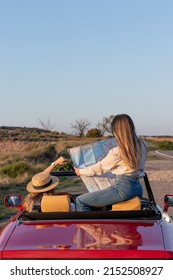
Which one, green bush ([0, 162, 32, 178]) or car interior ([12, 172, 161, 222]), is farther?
green bush ([0, 162, 32, 178])

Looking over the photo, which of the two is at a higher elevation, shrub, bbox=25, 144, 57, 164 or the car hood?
the car hood

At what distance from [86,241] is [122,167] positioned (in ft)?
4.07

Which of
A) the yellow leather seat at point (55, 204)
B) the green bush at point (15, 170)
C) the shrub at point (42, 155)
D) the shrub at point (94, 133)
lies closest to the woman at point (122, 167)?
the yellow leather seat at point (55, 204)

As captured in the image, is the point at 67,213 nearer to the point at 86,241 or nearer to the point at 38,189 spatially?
the point at 86,241

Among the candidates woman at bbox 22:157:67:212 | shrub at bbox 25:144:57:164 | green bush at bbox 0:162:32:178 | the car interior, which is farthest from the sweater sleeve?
shrub at bbox 25:144:57:164

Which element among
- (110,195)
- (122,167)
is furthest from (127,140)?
(110,195)

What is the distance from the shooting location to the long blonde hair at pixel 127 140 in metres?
4.30

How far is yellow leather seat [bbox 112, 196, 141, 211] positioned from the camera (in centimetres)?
418

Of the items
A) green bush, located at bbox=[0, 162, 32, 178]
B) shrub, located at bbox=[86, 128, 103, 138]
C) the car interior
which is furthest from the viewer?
shrub, located at bbox=[86, 128, 103, 138]

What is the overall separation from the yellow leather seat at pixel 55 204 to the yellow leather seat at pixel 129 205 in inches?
17.6

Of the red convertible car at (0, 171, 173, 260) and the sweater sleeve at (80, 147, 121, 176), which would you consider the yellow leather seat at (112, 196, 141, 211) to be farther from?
the sweater sleeve at (80, 147, 121, 176)

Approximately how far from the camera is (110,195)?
13.9 feet
